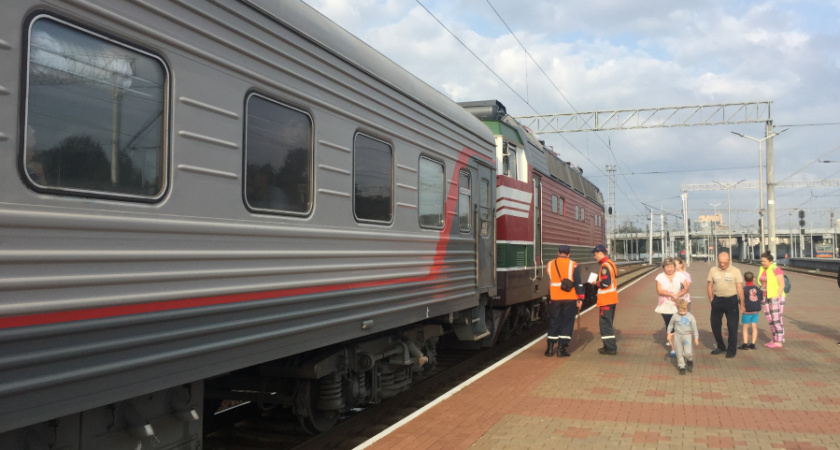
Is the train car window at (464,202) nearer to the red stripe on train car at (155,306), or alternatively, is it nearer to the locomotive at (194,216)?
the locomotive at (194,216)

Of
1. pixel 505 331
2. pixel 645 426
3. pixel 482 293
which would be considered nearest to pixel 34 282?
pixel 645 426

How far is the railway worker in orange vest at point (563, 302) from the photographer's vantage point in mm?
9961

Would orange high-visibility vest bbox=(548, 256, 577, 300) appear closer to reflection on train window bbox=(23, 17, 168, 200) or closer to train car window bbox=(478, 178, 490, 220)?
train car window bbox=(478, 178, 490, 220)

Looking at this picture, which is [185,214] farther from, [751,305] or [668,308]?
[751,305]

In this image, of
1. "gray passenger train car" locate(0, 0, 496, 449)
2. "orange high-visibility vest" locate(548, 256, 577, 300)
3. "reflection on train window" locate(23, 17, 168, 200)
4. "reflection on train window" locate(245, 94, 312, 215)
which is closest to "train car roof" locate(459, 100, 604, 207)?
"orange high-visibility vest" locate(548, 256, 577, 300)

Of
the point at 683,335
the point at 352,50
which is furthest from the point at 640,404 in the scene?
the point at 352,50

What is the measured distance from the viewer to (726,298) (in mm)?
10023

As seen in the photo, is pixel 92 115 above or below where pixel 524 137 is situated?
below

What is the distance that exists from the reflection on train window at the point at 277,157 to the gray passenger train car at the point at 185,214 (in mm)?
15

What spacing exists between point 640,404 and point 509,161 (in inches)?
201

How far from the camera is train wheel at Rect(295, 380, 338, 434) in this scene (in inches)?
231

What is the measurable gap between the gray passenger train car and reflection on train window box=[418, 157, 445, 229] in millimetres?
513

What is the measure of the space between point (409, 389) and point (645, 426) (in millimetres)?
3192

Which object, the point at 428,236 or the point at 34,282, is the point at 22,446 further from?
the point at 428,236
